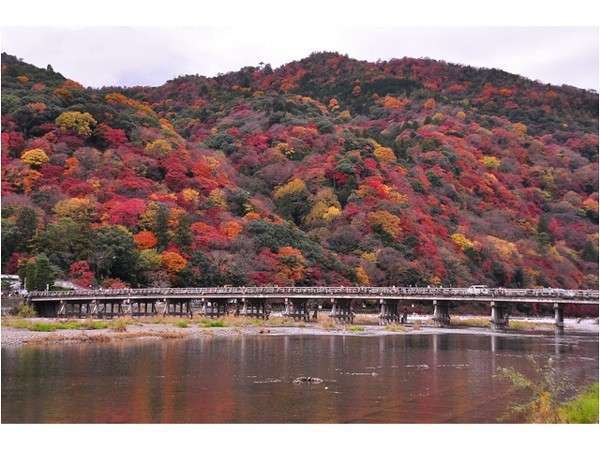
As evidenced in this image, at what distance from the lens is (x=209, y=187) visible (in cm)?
9219

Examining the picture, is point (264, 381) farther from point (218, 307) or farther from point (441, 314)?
point (218, 307)

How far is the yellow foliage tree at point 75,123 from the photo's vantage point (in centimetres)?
9225

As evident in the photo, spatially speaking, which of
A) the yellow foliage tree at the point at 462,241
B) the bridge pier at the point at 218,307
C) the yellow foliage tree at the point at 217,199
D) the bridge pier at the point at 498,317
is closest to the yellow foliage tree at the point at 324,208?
the yellow foliage tree at the point at 217,199

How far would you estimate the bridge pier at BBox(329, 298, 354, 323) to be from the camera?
226 ft

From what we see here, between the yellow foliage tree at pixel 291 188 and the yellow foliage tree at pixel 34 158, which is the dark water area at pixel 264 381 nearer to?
the yellow foliage tree at pixel 34 158

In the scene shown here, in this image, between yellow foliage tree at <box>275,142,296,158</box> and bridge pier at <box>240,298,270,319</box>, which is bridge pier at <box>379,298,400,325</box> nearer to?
bridge pier at <box>240,298,270,319</box>

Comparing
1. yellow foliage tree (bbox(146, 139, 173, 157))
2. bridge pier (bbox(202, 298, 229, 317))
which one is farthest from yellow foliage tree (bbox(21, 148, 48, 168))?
bridge pier (bbox(202, 298, 229, 317))

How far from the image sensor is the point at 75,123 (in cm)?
9288

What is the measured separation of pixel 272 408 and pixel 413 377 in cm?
919

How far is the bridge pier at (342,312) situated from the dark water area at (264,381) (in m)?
24.4

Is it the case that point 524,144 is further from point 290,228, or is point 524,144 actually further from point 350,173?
point 290,228

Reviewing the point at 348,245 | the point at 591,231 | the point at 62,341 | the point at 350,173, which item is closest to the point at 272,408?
the point at 62,341

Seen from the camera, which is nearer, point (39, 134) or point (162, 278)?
point (162, 278)

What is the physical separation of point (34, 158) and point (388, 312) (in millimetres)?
42866
